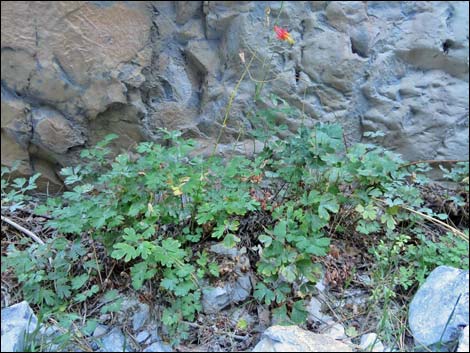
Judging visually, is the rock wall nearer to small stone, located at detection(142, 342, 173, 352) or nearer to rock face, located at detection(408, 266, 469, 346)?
rock face, located at detection(408, 266, 469, 346)

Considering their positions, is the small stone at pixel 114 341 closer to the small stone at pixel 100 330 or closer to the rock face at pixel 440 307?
the small stone at pixel 100 330

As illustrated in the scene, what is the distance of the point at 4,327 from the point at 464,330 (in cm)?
177

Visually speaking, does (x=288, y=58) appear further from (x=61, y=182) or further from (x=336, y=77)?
(x=61, y=182)

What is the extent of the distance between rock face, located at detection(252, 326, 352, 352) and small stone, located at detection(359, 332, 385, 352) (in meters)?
0.09

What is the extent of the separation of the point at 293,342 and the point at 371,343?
0.37 metres

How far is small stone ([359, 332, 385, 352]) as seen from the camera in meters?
2.15

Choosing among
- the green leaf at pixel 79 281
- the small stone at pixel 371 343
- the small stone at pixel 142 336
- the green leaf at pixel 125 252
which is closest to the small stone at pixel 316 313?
the small stone at pixel 371 343

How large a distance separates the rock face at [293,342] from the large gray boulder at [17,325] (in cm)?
89

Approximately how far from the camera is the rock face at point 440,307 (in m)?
2.18

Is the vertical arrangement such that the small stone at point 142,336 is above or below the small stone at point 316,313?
below

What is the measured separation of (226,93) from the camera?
9.65ft

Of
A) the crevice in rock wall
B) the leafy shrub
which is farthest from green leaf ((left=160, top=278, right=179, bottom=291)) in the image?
the crevice in rock wall

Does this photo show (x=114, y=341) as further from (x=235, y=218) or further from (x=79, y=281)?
(x=235, y=218)

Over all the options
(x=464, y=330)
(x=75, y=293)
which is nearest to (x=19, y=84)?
(x=75, y=293)
